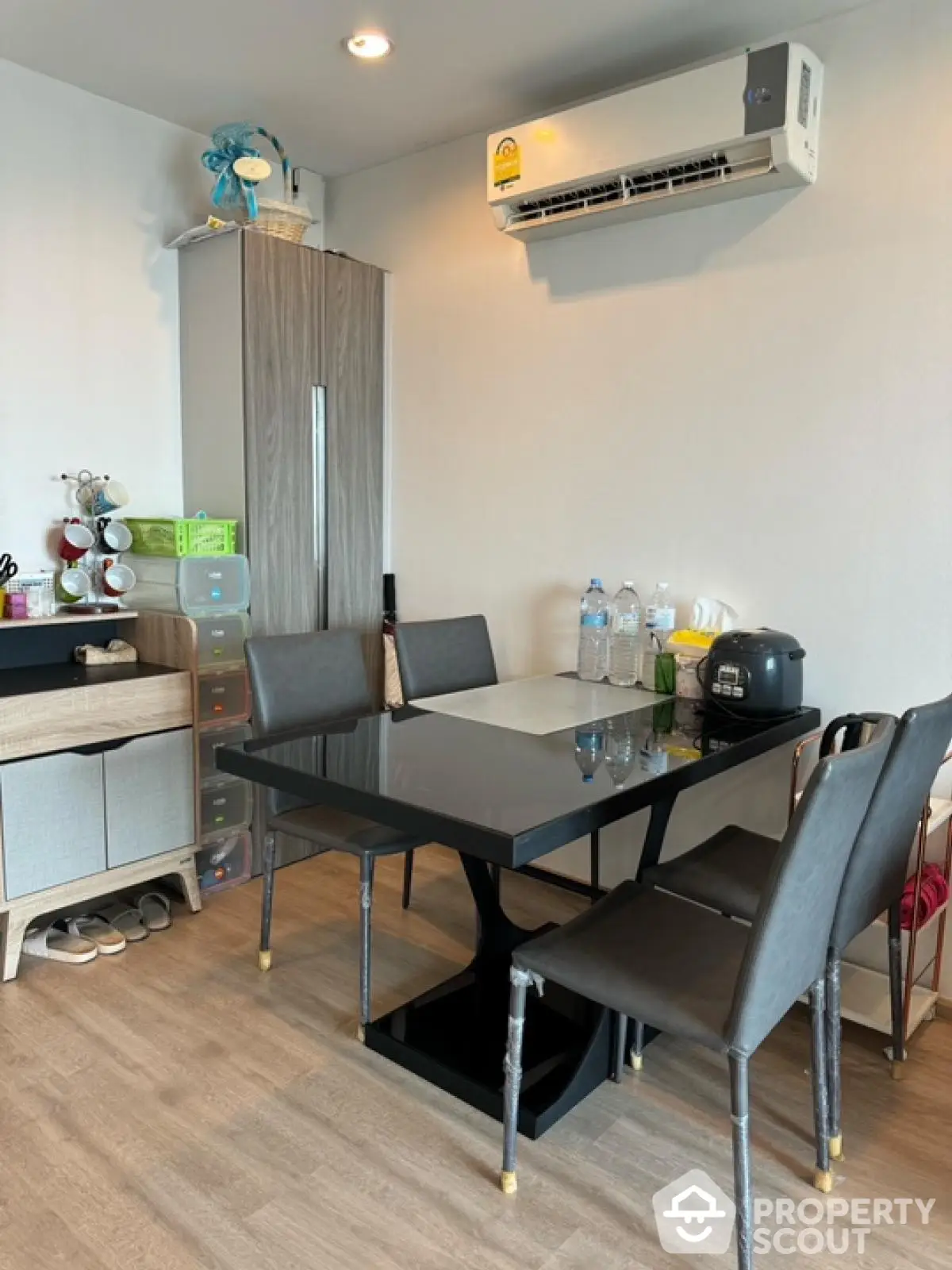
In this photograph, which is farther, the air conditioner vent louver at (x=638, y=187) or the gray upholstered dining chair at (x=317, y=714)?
the air conditioner vent louver at (x=638, y=187)

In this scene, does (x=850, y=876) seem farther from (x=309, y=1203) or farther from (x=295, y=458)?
(x=295, y=458)

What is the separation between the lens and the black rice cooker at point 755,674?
2.26m

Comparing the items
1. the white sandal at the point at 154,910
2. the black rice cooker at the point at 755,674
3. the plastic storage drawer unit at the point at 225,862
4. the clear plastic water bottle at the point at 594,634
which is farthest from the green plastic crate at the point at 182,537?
the black rice cooker at the point at 755,674

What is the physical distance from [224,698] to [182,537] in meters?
0.56

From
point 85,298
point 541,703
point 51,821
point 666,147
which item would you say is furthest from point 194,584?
point 666,147

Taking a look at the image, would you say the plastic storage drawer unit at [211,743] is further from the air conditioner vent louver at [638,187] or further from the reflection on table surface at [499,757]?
the air conditioner vent louver at [638,187]

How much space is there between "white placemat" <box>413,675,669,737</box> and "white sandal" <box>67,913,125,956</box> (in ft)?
3.86

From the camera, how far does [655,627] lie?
2.70 meters

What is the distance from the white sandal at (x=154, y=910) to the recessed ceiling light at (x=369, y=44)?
2.66m

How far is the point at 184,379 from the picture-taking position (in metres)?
3.21

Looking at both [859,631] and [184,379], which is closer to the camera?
[859,631]

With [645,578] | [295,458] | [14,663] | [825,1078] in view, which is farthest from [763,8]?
[14,663]

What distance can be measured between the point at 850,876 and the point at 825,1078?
15.4 inches

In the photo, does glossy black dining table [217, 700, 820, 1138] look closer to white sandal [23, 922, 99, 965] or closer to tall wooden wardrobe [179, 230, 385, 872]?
white sandal [23, 922, 99, 965]
